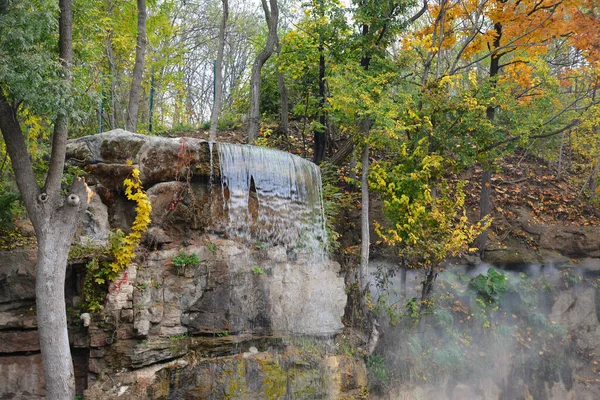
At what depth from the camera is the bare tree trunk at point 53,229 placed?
6.25 meters

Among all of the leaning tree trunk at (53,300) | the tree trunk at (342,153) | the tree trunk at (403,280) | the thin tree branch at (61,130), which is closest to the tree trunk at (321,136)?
the tree trunk at (342,153)

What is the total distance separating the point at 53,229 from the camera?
250 inches

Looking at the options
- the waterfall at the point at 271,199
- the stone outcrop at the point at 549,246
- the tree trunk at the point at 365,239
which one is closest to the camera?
the waterfall at the point at 271,199

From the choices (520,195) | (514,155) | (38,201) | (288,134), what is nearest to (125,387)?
(38,201)

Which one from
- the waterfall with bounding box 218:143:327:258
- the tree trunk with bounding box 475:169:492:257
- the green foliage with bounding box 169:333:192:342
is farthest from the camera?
the tree trunk with bounding box 475:169:492:257

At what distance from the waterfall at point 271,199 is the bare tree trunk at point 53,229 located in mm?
2690

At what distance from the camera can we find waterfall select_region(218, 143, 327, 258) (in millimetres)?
8492

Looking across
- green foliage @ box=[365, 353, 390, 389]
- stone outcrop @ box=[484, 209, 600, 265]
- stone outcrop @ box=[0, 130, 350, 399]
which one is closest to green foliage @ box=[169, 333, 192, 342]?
stone outcrop @ box=[0, 130, 350, 399]

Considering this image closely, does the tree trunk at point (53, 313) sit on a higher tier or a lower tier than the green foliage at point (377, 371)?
higher

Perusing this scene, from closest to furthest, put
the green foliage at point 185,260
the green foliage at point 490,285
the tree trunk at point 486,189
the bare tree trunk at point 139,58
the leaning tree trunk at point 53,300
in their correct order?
1. the leaning tree trunk at point 53,300
2. the green foliage at point 185,260
3. the bare tree trunk at point 139,58
4. the green foliage at point 490,285
5. the tree trunk at point 486,189

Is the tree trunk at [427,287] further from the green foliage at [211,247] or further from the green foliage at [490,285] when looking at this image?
the green foliage at [211,247]

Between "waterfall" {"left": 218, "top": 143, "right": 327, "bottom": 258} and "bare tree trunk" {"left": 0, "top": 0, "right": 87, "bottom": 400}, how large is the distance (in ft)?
8.83

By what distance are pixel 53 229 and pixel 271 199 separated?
12.2 ft

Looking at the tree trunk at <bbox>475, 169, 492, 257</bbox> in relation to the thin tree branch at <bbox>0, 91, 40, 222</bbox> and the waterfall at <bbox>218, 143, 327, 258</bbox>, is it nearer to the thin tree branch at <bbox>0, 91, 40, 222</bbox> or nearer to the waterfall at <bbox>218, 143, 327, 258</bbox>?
the waterfall at <bbox>218, 143, 327, 258</bbox>
